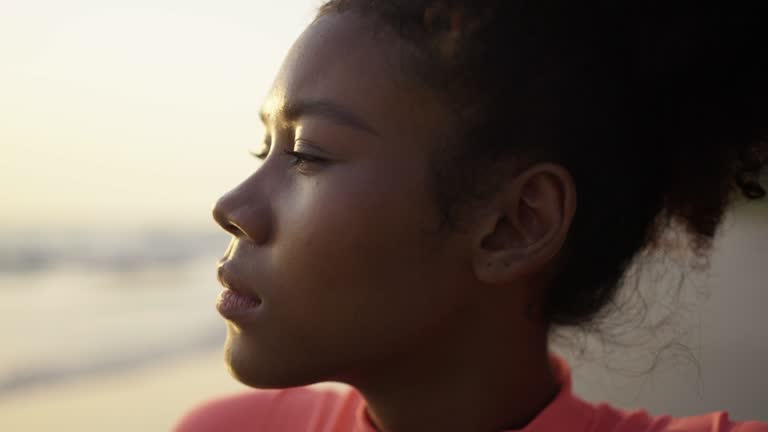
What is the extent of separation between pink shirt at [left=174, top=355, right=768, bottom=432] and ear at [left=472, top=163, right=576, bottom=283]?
0.84 feet

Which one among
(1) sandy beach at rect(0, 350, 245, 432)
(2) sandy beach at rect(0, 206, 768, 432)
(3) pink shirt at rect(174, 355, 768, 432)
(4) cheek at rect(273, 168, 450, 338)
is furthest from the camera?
(1) sandy beach at rect(0, 350, 245, 432)

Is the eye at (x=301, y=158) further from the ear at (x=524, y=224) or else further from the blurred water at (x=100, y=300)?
the blurred water at (x=100, y=300)

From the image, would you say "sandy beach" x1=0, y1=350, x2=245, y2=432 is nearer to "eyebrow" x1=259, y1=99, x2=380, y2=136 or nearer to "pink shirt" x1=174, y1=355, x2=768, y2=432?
"pink shirt" x1=174, y1=355, x2=768, y2=432

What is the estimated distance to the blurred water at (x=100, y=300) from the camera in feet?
13.4

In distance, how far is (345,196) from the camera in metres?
1.17

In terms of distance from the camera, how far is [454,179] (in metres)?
1.19

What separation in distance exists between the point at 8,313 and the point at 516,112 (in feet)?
A: 14.6

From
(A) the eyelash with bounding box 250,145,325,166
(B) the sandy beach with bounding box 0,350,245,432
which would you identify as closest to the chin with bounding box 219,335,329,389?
(A) the eyelash with bounding box 250,145,325,166

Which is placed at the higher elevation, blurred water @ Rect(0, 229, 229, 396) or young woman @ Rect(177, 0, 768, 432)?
young woman @ Rect(177, 0, 768, 432)

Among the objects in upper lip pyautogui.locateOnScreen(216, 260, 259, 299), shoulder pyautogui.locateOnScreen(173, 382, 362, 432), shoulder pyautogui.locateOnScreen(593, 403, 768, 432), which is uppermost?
upper lip pyautogui.locateOnScreen(216, 260, 259, 299)

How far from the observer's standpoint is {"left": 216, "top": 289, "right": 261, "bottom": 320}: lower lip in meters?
1.21

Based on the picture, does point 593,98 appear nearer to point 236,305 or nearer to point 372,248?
point 372,248

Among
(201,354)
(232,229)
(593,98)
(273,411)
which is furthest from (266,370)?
(201,354)

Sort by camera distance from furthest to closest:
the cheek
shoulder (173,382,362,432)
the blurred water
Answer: the blurred water, shoulder (173,382,362,432), the cheek
